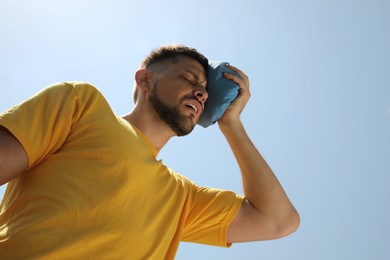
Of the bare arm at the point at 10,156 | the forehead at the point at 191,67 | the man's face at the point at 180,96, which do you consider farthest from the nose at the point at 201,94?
the bare arm at the point at 10,156

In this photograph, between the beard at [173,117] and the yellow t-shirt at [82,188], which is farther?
the beard at [173,117]

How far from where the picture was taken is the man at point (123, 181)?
1436mm

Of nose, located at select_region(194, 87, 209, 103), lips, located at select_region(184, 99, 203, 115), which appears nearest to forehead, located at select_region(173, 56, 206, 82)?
nose, located at select_region(194, 87, 209, 103)

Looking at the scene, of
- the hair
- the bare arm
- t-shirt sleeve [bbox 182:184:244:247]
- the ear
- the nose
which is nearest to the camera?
the bare arm

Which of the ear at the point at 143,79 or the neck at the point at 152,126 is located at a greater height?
the ear at the point at 143,79

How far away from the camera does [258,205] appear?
226 centimetres

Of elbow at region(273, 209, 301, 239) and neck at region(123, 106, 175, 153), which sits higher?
neck at region(123, 106, 175, 153)

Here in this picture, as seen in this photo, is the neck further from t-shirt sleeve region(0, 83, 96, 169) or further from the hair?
t-shirt sleeve region(0, 83, 96, 169)

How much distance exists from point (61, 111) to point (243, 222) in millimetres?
1236

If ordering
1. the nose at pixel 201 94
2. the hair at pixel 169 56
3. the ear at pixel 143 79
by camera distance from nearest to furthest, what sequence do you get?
the nose at pixel 201 94 < the ear at pixel 143 79 < the hair at pixel 169 56

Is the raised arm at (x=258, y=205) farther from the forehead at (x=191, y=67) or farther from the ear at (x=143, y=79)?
the ear at (x=143, y=79)

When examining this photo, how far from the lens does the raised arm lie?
224cm

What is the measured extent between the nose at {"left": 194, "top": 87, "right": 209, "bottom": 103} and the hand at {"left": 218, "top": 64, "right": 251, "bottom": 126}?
7.8 inches

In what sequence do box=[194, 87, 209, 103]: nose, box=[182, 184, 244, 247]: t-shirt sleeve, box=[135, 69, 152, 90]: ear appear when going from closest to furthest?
box=[182, 184, 244, 247]: t-shirt sleeve, box=[194, 87, 209, 103]: nose, box=[135, 69, 152, 90]: ear
